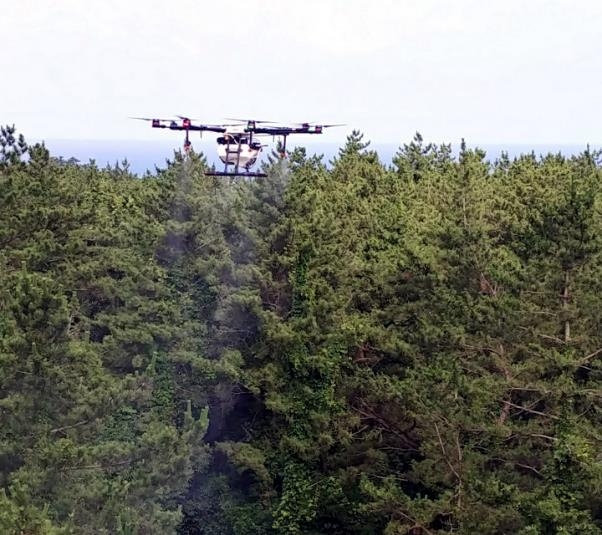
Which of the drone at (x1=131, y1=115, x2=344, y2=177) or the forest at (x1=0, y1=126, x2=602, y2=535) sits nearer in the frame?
the forest at (x1=0, y1=126, x2=602, y2=535)

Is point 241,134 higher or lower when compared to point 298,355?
higher

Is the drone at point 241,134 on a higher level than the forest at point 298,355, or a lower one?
higher

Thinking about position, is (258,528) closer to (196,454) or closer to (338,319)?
(196,454)

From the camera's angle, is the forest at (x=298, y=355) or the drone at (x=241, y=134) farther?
the drone at (x=241, y=134)

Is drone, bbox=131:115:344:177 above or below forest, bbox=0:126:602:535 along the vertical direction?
above

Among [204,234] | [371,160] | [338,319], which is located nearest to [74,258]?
[204,234]
